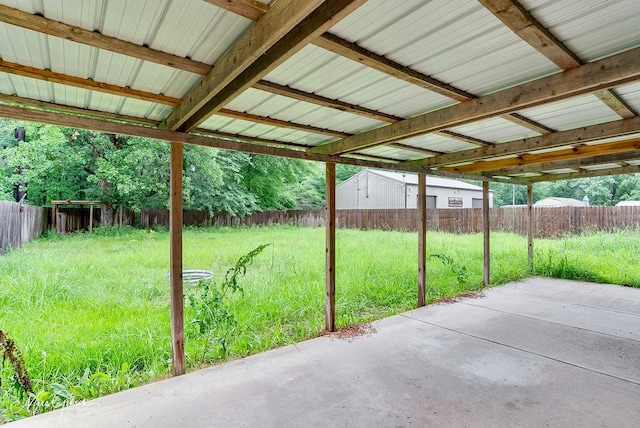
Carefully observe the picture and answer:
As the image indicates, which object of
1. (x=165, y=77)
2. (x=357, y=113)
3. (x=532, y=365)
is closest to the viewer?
(x=165, y=77)

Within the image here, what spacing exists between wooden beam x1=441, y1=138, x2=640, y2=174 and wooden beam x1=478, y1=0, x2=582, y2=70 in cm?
279

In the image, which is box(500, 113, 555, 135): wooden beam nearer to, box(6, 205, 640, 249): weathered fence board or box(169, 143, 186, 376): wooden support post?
box(169, 143, 186, 376): wooden support post

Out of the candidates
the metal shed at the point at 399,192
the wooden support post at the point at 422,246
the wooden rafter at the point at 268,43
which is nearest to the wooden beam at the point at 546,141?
the wooden support post at the point at 422,246

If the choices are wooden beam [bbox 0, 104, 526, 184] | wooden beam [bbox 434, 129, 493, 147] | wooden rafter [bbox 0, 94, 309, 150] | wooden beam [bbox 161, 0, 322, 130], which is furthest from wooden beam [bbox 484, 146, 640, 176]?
wooden beam [bbox 161, 0, 322, 130]

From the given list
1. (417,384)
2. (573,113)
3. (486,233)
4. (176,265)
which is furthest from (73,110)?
(486,233)

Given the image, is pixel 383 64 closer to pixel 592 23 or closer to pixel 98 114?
pixel 592 23

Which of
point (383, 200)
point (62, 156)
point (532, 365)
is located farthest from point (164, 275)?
point (383, 200)

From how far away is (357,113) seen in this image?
2.65m

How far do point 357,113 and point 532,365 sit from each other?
2.56 m

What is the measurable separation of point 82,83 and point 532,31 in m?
2.40

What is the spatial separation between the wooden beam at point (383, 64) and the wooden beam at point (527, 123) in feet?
2.35

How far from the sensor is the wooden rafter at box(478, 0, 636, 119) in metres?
1.36

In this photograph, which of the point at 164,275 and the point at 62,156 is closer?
the point at 164,275

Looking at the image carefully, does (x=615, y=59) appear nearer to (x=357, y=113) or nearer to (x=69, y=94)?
(x=357, y=113)
